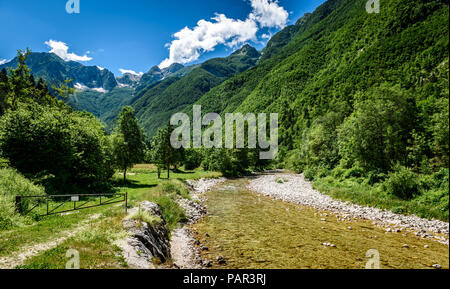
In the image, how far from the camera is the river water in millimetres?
9555

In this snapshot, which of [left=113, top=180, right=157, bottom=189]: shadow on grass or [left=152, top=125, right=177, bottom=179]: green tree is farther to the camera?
[left=152, top=125, right=177, bottom=179]: green tree

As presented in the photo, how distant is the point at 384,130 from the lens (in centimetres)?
386

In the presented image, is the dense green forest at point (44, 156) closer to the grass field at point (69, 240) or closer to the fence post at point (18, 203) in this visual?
the fence post at point (18, 203)

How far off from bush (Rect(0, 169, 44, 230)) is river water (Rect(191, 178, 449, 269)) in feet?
31.5

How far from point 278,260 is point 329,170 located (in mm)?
28147

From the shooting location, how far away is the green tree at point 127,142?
33000 millimetres

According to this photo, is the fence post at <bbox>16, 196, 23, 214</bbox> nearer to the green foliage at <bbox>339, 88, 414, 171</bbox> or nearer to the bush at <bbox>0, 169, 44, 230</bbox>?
the bush at <bbox>0, 169, 44, 230</bbox>

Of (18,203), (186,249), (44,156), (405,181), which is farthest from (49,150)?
(405,181)

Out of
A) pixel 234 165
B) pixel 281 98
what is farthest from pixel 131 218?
pixel 281 98

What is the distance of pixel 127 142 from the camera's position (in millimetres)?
33406

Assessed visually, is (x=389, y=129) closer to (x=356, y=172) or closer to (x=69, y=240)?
(x=69, y=240)

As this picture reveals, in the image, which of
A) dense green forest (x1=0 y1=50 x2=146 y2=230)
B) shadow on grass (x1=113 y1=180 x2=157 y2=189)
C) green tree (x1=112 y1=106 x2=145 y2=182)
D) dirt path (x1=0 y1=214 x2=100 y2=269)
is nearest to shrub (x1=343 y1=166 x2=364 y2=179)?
dirt path (x1=0 y1=214 x2=100 y2=269)

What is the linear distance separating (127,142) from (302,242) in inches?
1150
